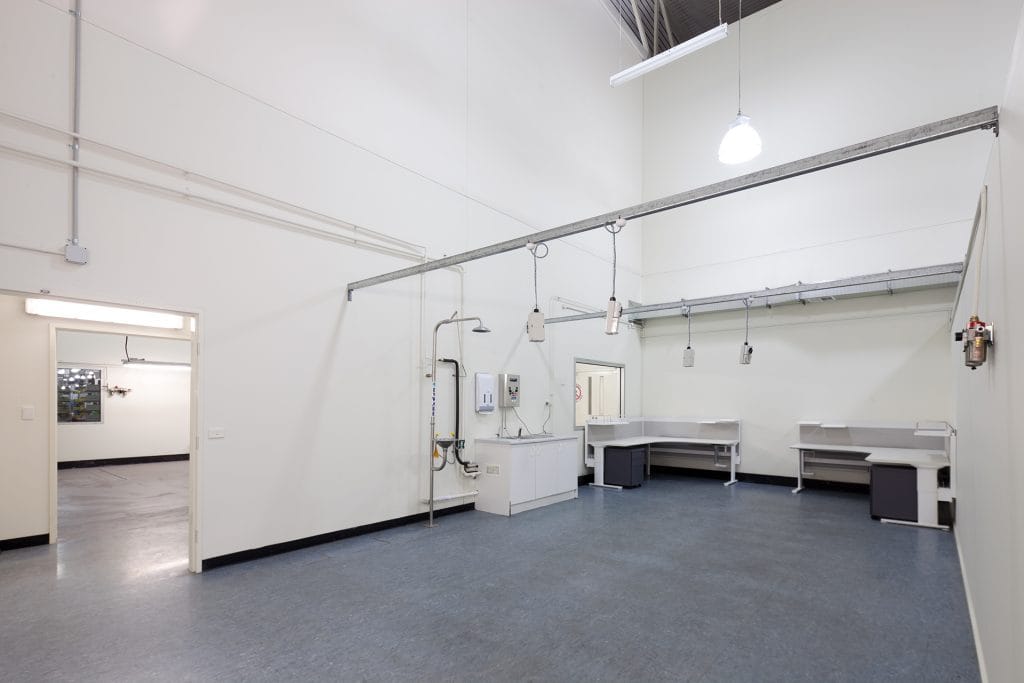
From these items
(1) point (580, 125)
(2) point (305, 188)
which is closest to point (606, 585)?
(2) point (305, 188)

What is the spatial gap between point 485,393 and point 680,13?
7725mm

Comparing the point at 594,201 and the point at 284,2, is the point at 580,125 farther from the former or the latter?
the point at 284,2

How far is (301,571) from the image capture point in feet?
13.6

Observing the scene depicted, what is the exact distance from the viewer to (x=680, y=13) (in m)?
9.12

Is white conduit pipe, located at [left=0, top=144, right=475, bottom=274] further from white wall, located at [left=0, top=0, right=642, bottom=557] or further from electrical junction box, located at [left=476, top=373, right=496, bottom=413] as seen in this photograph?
electrical junction box, located at [left=476, top=373, right=496, bottom=413]

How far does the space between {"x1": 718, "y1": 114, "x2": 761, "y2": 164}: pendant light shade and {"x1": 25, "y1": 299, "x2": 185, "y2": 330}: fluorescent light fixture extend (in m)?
7.19

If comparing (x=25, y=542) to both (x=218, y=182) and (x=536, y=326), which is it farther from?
(x=536, y=326)

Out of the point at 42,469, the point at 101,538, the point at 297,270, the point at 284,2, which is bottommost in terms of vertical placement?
the point at 101,538

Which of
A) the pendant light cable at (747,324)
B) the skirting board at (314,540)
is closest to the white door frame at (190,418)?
the skirting board at (314,540)

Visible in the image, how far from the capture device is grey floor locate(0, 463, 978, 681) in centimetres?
272

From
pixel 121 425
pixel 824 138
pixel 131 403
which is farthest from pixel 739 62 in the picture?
pixel 121 425

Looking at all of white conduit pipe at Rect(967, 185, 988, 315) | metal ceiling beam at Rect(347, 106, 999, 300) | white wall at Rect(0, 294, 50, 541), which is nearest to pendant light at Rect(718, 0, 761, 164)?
metal ceiling beam at Rect(347, 106, 999, 300)

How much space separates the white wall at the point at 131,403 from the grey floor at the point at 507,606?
643 centimetres

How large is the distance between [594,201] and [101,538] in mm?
8087
